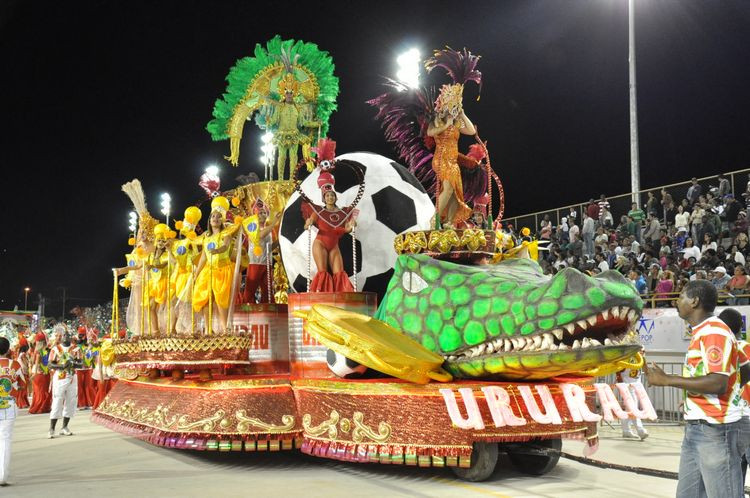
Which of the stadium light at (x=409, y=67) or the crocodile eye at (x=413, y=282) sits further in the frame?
the stadium light at (x=409, y=67)

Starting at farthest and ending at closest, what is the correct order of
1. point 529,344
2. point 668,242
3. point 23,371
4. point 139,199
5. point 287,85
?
point 23,371 → point 668,242 → point 139,199 → point 287,85 → point 529,344

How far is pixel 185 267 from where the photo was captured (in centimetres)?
849

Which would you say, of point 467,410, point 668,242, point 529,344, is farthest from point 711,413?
point 668,242

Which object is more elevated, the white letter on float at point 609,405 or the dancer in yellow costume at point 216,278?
the dancer in yellow costume at point 216,278

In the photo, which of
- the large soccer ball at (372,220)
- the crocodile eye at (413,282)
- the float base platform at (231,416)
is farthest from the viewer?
the large soccer ball at (372,220)

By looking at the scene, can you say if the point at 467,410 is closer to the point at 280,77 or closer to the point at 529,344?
the point at 529,344

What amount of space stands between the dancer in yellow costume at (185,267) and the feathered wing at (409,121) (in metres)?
A: 2.57

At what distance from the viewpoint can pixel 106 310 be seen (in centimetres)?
2802

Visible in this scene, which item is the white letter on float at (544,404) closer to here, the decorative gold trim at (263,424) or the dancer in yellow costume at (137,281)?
the decorative gold trim at (263,424)

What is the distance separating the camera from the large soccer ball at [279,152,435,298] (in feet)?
25.1

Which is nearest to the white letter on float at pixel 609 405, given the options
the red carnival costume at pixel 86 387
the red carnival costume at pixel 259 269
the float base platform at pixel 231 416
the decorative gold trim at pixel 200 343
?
the float base platform at pixel 231 416

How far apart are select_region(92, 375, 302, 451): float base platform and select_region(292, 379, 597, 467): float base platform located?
63 centimetres

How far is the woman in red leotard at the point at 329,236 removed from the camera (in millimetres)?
7199

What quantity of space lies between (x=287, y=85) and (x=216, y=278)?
9.71ft
